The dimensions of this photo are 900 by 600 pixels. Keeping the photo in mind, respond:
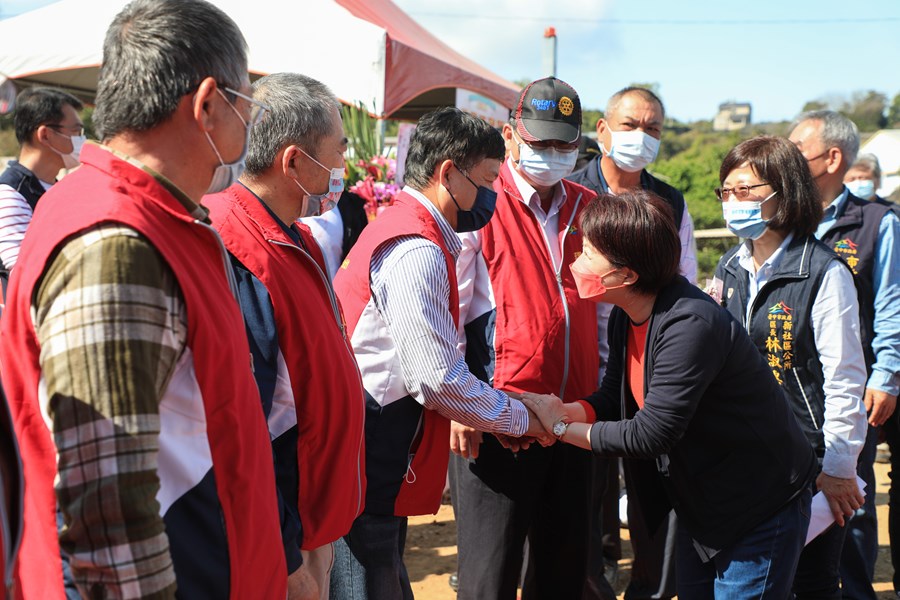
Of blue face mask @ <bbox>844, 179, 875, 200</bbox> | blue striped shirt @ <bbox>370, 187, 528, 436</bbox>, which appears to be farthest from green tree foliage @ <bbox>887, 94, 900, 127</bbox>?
blue striped shirt @ <bbox>370, 187, 528, 436</bbox>

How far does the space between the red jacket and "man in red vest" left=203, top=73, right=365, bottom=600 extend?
37.9 inches

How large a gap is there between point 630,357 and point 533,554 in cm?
101

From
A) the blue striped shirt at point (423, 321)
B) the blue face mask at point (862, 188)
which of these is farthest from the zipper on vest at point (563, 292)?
the blue face mask at point (862, 188)

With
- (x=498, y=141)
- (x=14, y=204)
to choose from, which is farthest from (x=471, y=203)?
(x=14, y=204)

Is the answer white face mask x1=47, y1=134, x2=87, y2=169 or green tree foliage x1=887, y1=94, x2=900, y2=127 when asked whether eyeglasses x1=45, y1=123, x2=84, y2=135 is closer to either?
white face mask x1=47, y1=134, x2=87, y2=169

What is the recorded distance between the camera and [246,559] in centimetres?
149

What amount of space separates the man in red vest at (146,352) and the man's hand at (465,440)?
1.37 m

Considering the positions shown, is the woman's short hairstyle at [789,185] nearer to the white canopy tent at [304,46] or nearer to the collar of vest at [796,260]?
the collar of vest at [796,260]

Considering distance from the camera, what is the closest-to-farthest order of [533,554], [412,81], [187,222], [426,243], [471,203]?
1. [187,222]
2. [426,243]
3. [471,203]
4. [533,554]
5. [412,81]

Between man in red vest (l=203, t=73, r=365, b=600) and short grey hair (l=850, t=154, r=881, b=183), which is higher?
short grey hair (l=850, t=154, r=881, b=183)

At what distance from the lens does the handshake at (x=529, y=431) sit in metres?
2.79

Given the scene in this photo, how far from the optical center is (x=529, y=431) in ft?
9.16

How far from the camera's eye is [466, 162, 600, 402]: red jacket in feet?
9.84

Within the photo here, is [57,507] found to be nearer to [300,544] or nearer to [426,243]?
[300,544]
